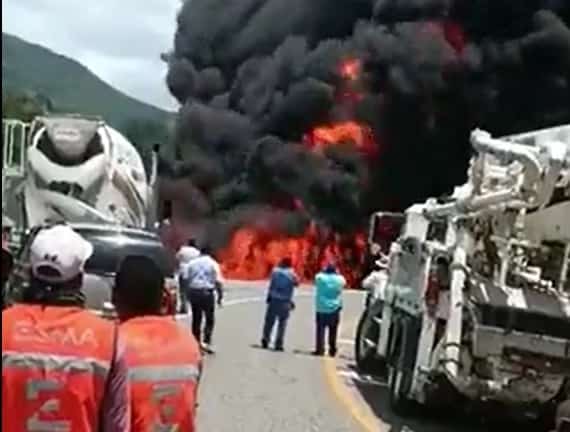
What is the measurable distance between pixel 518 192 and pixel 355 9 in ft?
136

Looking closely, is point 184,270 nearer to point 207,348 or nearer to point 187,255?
point 207,348

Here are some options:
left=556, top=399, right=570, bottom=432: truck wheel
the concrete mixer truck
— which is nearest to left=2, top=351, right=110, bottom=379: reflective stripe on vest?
left=556, top=399, right=570, bottom=432: truck wheel

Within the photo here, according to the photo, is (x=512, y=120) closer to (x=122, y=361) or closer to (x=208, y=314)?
(x=208, y=314)

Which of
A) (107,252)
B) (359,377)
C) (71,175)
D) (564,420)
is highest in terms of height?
(71,175)

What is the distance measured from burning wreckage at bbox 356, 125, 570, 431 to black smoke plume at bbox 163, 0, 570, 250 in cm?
3474

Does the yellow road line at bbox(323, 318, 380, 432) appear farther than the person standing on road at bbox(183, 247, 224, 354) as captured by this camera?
No

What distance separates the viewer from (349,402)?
52.4 feet

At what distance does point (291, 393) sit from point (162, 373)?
1141cm

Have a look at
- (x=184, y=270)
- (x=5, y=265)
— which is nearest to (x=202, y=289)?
(x=184, y=270)

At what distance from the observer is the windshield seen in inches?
609

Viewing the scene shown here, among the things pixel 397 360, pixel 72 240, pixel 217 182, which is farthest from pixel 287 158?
pixel 72 240

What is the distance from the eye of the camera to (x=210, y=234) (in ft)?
162

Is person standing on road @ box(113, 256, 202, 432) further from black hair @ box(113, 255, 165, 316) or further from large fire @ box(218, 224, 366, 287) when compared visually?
large fire @ box(218, 224, 366, 287)

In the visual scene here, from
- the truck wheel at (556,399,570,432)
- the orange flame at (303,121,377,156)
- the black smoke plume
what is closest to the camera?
the truck wheel at (556,399,570,432)
